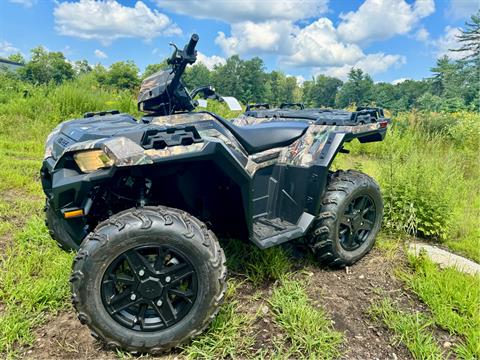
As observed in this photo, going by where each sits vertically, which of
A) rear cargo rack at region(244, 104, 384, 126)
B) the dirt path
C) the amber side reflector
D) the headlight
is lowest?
the dirt path

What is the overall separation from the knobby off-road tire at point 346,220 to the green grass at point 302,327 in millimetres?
512

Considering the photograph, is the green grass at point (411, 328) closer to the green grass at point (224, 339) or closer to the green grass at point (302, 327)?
the green grass at point (302, 327)

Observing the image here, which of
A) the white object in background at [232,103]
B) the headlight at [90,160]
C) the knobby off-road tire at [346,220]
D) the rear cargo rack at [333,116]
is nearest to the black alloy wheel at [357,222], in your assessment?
the knobby off-road tire at [346,220]

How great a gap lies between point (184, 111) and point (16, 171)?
371 cm

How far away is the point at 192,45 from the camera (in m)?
2.67

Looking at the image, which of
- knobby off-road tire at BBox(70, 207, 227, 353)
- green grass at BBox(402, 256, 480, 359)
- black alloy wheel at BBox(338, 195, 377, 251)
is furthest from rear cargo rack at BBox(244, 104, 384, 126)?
knobby off-road tire at BBox(70, 207, 227, 353)

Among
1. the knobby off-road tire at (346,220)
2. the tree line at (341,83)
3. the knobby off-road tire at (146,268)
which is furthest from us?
the tree line at (341,83)

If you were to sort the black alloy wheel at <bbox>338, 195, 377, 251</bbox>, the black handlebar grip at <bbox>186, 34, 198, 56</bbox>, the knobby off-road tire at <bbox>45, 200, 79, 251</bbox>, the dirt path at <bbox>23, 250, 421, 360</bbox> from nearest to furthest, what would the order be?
the dirt path at <bbox>23, 250, 421, 360</bbox>
the black handlebar grip at <bbox>186, 34, 198, 56</bbox>
the knobby off-road tire at <bbox>45, 200, 79, 251</bbox>
the black alloy wheel at <bbox>338, 195, 377, 251</bbox>

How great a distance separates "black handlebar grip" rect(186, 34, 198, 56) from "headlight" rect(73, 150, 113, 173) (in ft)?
3.16

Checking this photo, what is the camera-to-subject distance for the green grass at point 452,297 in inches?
99.1

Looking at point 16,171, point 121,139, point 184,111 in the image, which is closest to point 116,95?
point 16,171

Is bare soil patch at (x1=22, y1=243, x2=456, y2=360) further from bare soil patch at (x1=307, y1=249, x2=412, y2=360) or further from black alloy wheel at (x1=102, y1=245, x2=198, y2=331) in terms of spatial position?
black alloy wheel at (x1=102, y1=245, x2=198, y2=331)

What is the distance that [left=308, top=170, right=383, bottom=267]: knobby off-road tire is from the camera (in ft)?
10.6

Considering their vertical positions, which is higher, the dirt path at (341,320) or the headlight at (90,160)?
the headlight at (90,160)
